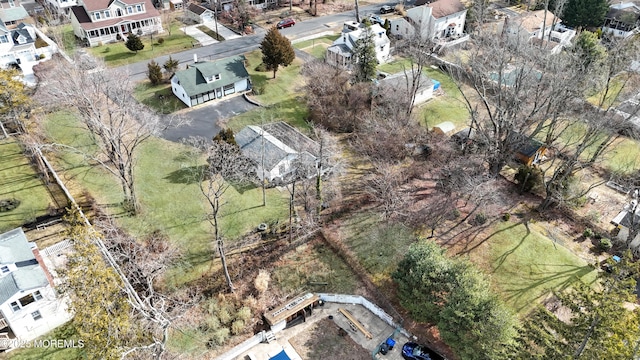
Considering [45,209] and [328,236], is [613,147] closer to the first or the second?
[328,236]

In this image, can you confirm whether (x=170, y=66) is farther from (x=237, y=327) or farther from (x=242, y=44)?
(x=237, y=327)

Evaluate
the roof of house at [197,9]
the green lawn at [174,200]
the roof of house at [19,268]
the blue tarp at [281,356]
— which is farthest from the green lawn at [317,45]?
the blue tarp at [281,356]

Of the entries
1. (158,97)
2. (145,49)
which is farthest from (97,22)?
(158,97)

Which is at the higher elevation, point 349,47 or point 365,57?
point 365,57

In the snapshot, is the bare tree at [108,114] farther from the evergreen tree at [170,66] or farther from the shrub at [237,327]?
the shrub at [237,327]

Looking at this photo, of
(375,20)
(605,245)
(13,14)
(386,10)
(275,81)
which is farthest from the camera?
(386,10)

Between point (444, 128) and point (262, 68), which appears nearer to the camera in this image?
point (444, 128)
